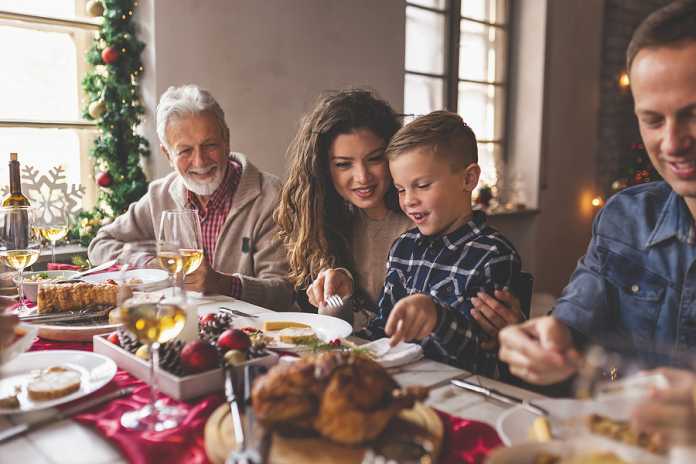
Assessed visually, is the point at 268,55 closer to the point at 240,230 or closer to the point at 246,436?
the point at 240,230

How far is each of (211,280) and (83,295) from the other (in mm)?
411

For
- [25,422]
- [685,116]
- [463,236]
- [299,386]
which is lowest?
[25,422]

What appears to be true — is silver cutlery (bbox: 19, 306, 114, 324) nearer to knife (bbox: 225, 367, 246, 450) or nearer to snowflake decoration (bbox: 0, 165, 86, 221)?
knife (bbox: 225, 367, 246, 450)

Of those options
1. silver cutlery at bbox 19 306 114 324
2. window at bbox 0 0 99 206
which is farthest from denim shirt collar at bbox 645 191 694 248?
window at bbox 0 0 99 206

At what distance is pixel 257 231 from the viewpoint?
8.34ft

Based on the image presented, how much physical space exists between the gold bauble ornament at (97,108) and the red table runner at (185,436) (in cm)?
245

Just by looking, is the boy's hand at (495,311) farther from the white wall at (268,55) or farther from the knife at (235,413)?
the white wall at (268,55)

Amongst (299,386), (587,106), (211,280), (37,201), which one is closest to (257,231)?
(211,280)

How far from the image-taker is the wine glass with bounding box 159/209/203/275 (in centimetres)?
143

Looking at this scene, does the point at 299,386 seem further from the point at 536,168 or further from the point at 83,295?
the point at 536,168

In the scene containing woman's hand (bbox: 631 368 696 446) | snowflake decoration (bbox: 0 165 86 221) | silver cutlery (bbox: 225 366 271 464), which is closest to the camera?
woman's hand (bbox: 631 368 696 446)

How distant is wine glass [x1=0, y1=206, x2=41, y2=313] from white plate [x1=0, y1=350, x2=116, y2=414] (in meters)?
0.50

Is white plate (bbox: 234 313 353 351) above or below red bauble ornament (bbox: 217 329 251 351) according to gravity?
below

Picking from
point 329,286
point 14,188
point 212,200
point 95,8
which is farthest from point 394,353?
point 95,8
